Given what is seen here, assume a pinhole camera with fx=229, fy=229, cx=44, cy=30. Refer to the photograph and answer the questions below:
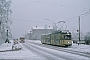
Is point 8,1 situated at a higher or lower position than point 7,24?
higher

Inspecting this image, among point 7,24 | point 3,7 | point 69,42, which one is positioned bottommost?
point 69,42

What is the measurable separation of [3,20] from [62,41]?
20121 mm

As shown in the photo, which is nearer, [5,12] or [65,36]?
[65,36]

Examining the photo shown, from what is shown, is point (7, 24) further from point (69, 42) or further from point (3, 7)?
point (69, 42)

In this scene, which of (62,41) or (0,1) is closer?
(62,41)

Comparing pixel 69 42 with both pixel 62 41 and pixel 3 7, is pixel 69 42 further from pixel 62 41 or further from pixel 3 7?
pixel 3 7

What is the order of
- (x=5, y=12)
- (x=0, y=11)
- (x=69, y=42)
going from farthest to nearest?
1. (x=5, y=12)
2. (x=0, y=11)
3. (x=69, y=42)

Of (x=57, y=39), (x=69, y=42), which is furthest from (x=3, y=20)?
(x=69, y=42)

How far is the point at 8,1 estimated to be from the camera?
67.1 metres

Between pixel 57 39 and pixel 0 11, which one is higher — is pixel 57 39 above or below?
below

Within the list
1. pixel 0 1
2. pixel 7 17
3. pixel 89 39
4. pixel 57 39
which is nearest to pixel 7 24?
pixel 7 17

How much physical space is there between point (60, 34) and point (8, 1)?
74.0 ft

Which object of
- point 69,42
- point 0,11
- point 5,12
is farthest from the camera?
point 5,12

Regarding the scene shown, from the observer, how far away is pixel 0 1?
6316cm
